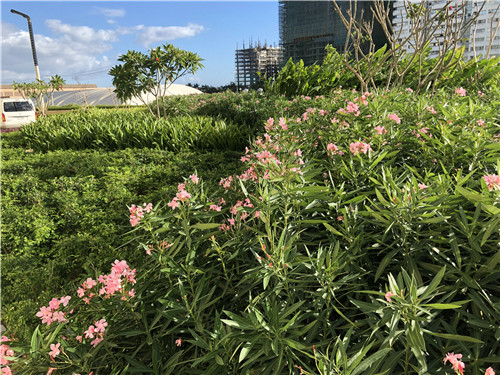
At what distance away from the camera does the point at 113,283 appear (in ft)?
4.06

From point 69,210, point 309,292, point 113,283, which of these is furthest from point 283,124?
point 69,210

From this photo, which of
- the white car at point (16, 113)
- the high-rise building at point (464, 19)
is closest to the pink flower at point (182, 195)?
the high-rise building at point (464, 19)

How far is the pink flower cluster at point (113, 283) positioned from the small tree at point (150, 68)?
7.21m

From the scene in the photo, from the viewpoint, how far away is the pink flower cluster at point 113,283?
A: 1240 mm

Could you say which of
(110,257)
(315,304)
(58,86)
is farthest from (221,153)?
(58,86)

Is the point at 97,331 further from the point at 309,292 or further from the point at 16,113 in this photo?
the point at 16,113

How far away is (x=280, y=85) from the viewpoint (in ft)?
27.2

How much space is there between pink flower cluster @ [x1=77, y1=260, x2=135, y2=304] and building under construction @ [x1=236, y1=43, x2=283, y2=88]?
78414mm

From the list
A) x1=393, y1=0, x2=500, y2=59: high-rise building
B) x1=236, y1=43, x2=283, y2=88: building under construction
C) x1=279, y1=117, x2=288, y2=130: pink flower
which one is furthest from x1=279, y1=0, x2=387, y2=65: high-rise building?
x1=279, y1=117, x2=288, y2=130: pink flower

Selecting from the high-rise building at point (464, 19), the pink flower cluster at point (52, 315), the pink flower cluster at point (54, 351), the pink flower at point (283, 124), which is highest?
the high-rise building at point (464, 19)

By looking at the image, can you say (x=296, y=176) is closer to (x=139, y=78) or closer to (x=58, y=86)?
(x=139, y=78)

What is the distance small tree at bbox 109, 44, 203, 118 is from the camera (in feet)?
26.7

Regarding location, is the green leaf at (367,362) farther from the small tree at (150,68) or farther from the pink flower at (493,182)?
the small tree at (150,68)

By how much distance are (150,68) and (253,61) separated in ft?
270
